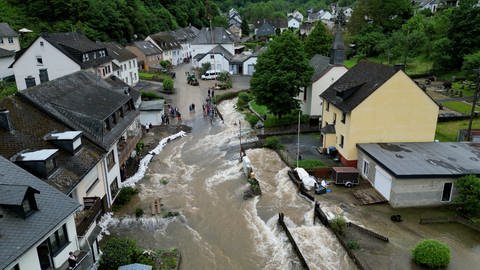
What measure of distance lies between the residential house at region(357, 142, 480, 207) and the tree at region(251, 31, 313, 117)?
12.4m

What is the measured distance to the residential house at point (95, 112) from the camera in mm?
22567

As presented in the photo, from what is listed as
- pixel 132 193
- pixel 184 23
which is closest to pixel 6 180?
pixel 132 193

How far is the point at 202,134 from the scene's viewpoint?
1604 inches

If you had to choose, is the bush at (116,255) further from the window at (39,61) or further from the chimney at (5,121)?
the window at (39,61)

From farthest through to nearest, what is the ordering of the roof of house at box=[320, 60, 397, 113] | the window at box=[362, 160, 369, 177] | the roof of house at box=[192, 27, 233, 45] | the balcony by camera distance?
the roof of house at box=[192, 27, 233, 45] < the roof of house at box=[320, 60, 397, 113] < the window at box=[362, 160, 369, 177] < the balcony

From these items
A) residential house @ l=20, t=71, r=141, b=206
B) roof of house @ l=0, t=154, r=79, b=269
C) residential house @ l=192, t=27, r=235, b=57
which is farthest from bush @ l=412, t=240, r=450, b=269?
residential house @ l=192, t=27, r=235, b=57

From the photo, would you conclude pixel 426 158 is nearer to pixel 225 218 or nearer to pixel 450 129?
pixel 450 129

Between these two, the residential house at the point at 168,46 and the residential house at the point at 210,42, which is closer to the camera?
the residential house at the point at 168,46

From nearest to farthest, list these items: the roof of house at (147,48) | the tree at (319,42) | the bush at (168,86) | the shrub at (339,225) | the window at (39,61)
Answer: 1. the shrub at (339,225)
2. the window at (39,61)
3. the bush at (168,86)
4. the tree at (319,42)
5. the roof of house at (147,48)

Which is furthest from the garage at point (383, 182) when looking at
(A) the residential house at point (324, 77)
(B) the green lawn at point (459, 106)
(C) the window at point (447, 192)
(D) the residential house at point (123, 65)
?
(D) the residential house at point (123, 65)

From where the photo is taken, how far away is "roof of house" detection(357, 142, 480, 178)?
74.9ft

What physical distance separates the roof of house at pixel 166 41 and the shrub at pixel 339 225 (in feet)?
231

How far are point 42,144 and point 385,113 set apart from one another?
22.9 meters

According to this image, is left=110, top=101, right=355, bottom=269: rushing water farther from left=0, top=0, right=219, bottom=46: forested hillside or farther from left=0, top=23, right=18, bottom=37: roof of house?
left=0, top=0, right=219, bottom=46: forested hillside
